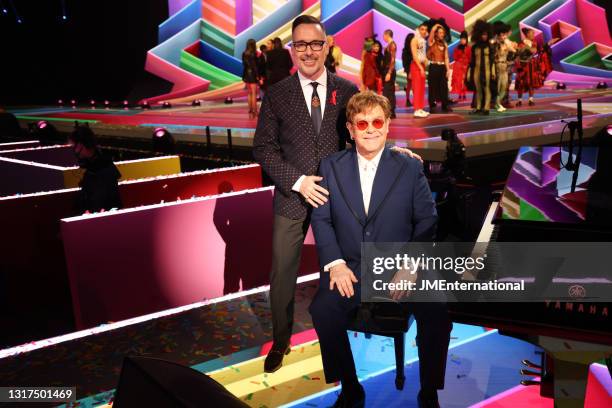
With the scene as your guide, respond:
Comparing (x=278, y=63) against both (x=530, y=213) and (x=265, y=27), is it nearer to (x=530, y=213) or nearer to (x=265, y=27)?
(x=265, y=27)

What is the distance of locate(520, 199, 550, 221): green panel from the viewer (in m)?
2.27

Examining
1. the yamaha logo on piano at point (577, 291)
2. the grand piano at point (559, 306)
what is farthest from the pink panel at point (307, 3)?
the yamaha logo on piano at point (577, 291)

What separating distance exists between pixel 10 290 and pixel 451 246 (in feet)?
11.6

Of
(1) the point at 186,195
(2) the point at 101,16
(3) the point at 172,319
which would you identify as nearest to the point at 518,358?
(3) the point at 172,319

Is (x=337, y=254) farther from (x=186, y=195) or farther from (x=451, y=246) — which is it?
(x=186, y=195)

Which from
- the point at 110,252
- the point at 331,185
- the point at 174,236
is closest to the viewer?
the point at 331,185

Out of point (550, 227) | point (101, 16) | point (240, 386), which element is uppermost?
point (101, 16)

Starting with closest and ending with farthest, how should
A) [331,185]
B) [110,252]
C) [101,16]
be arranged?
[331,185]
[110,252]
[101,16]

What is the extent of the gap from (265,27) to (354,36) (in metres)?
3.07

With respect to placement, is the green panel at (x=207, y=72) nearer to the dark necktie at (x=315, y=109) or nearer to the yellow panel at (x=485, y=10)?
the yellow panel at (x=485, y=10)

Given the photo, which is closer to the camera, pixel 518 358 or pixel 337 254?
pixel 337 254

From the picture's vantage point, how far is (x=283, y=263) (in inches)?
128

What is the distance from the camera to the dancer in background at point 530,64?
40.8ft

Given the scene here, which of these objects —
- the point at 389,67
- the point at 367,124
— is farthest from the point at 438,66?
the point at 367,124
